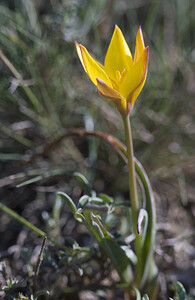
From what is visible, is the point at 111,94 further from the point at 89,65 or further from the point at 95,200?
the point at 95,200

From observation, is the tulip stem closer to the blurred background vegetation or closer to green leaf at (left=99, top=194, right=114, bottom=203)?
green leaf at (left=99, top=194, right=114, bottom=203)

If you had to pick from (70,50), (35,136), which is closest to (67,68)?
(70,50)

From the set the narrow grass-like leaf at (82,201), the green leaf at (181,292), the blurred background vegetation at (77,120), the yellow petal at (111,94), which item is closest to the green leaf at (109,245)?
the narrow grass-like leaf at (82,201)

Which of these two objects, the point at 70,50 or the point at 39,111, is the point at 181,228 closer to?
the point at 39,111

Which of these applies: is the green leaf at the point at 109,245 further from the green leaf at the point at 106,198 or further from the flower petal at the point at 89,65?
the flower petal at the point at 89,65

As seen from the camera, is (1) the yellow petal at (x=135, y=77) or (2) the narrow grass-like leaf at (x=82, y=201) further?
(2) the narrow grass-like leaf at (x=82, y=201)

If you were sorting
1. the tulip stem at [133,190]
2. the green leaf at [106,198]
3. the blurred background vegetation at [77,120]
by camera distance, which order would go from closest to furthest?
the tulip stem at [133,190] → the green leaf at [106,198] → the blurred background vegetation at [77,120]

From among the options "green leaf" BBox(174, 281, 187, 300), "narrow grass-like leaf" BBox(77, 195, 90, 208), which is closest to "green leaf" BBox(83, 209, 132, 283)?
Answer: "narrow grass-like leaf" BBox(77, 195, 90, 208)
